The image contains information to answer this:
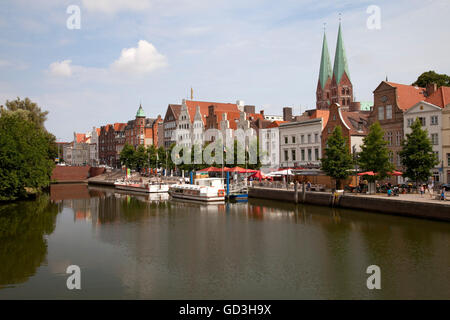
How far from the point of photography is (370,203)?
42.7 m

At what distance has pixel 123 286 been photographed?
21.1 m

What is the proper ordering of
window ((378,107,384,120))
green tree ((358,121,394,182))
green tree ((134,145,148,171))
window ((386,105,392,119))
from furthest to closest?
green tree ((134,145,148,171)) < window ((378,107,384,120)) < window ((386,105,392,119)) < green tree ((358,121,394,182))

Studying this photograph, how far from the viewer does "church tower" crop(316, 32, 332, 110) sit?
135375 mm

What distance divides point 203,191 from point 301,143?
24867 millimetres

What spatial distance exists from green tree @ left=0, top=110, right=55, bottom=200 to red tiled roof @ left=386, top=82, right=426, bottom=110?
5220cm

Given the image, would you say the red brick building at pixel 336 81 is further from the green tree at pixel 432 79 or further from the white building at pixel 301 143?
the green tree at pixel 432 79

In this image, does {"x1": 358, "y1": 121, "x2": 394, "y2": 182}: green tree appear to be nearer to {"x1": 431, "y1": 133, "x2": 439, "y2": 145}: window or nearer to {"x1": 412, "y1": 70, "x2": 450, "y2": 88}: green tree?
{"x1": 431, "y1": 133, "x2": 439, "y2": 145}: window

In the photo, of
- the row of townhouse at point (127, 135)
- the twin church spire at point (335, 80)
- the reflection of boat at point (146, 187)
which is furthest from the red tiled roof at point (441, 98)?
the row of townhouse at point (127, 135)

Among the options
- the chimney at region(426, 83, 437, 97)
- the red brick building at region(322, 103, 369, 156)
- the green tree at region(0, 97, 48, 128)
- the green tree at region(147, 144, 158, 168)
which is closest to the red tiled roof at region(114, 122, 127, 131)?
the green tree at region(147, 144, 158, 168)

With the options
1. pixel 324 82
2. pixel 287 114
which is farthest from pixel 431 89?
pixel 324 82

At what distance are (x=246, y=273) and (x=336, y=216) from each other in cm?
2215

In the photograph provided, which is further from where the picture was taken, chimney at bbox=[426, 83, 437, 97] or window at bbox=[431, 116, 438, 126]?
chimney at bbox=[426, 83, 437, 97]

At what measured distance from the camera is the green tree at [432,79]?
2692 inches

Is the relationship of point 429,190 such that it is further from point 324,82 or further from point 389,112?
point 324,82
